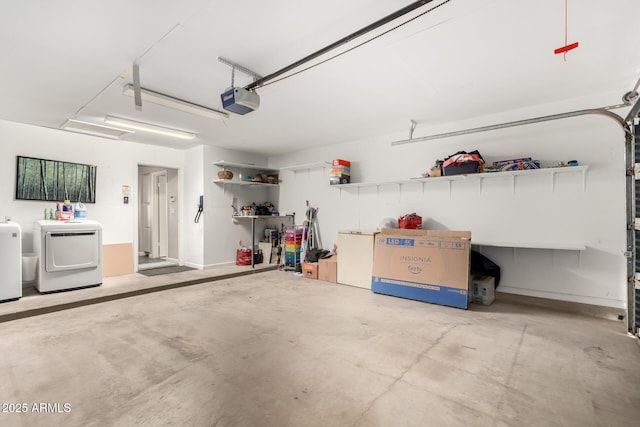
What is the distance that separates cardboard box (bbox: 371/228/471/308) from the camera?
145 inches

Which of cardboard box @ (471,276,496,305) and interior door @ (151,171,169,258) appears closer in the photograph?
cardboard box @ (471,276,496,305)

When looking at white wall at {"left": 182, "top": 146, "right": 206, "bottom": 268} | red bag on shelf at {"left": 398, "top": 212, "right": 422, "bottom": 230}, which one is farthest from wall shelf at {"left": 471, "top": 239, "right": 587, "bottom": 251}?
white wall at {"left": 182, "top": 146, "right": 206, "bottom": 268}

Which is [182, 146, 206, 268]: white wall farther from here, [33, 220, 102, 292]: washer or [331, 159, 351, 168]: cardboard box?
[331, 159, 351, 168]: cardboard box

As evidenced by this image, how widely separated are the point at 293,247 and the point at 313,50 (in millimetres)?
4028

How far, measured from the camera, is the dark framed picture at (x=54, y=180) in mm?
4445

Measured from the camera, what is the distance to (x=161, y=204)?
7.26 m

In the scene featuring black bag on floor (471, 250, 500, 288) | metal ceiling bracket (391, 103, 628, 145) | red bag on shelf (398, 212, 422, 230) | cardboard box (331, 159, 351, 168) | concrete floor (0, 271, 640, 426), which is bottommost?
concrete floor (0, 271, 640, 426)

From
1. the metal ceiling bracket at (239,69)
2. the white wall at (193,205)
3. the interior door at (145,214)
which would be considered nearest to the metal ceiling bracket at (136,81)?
the metal ceiling bracket at (239,69)

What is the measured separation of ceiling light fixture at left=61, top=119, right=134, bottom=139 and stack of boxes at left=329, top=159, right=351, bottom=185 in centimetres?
352

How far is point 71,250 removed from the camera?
4.21m

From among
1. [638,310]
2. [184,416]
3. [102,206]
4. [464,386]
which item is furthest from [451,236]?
[102,206]

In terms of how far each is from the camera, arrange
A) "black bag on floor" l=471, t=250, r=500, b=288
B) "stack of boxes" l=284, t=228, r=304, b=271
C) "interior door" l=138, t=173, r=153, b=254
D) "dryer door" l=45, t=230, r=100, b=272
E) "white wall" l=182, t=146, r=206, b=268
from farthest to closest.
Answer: "interior door" l=138, t=173, r=153, b=254, "white wall" l=182, t=146, r=206, b=268, "stack of boxes" l=284, t=228, r=304, b=271, "dryer door" l=45, t=230, r=100, b=272, "black bag on floor" l=471, t=250, r=500, b=288

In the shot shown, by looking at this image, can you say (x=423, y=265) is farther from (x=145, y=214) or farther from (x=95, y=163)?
(x=145, y=214)

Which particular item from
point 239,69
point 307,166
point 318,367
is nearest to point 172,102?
point 239,69
